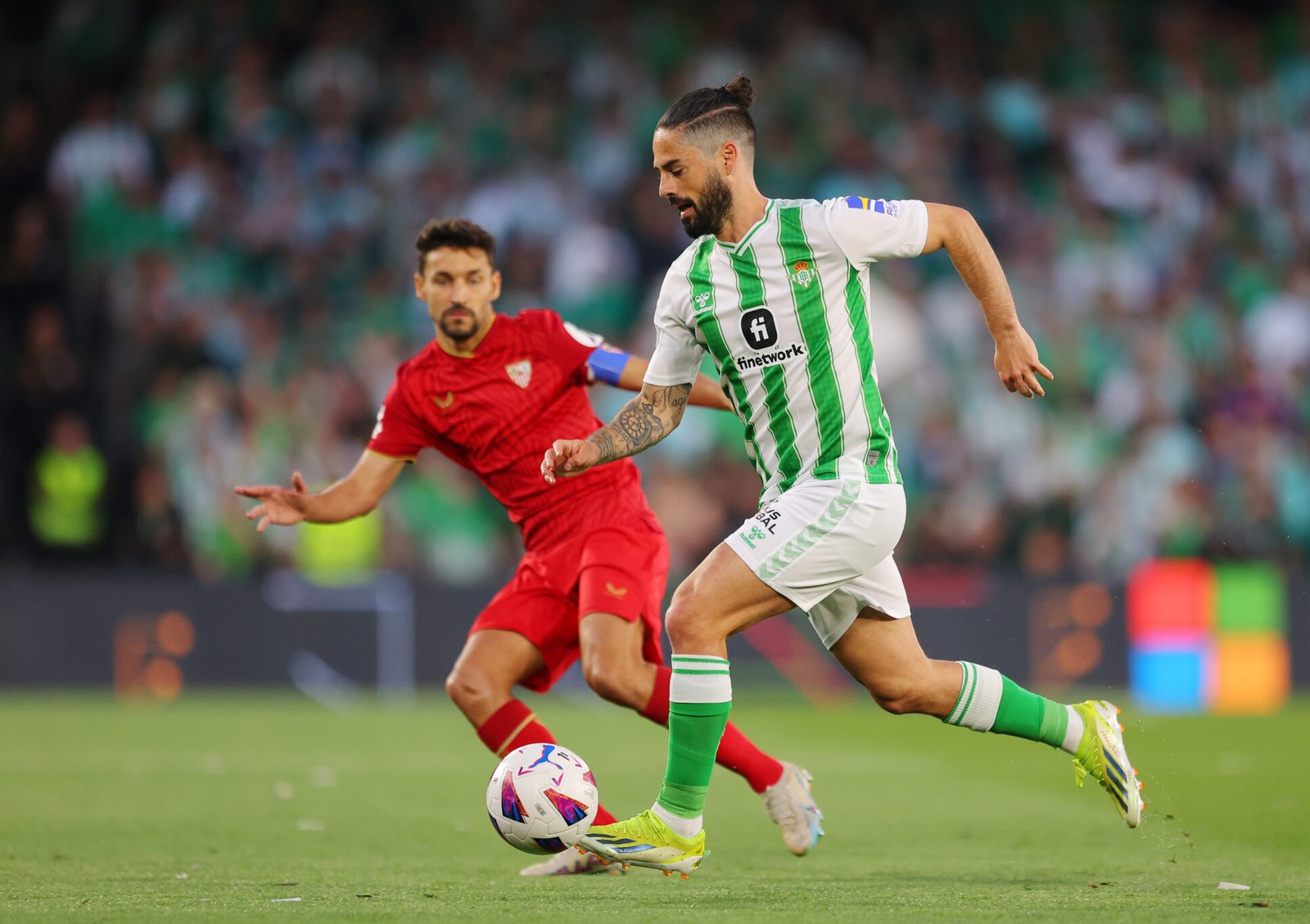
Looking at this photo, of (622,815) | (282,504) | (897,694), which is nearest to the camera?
(897,694)

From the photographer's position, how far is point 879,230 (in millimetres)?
5320

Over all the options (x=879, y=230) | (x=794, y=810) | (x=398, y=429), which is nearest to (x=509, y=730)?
(x=794, y=810)

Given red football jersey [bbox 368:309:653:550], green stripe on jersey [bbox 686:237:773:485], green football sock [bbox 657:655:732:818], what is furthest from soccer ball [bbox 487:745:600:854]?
red football jersey [bbox 368:309:653:550]

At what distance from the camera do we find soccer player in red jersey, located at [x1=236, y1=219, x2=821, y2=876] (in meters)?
6.21

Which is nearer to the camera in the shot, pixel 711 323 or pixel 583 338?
pixel 711 323

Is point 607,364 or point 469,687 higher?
point 607,364

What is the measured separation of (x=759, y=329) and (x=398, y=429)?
1889 mm

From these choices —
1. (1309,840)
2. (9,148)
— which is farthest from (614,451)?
(9,148)

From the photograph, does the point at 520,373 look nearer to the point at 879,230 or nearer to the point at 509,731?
the point at 509,731

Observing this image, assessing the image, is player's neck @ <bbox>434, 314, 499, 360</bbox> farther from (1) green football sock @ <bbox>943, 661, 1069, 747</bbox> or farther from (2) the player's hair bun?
(1) green football sock @ <bbox>943, 661, 1069, 747</bbox>

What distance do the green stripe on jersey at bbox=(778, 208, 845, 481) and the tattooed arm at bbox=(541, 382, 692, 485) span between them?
0.45 m

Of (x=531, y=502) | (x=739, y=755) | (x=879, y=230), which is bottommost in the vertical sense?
(x=739, y=755)

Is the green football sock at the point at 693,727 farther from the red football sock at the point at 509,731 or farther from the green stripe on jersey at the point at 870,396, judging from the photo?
the red football sock at the point at 509,731

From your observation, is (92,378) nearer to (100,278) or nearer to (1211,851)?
(100,278)
